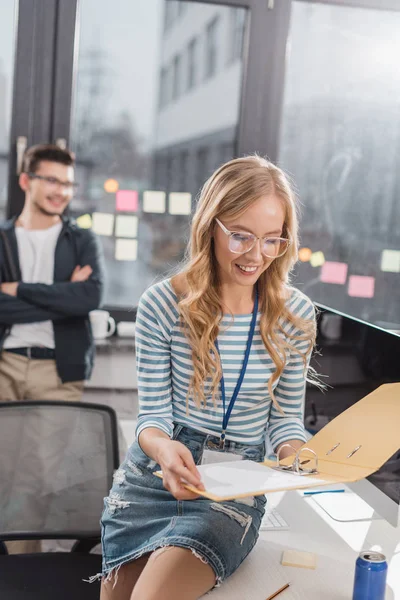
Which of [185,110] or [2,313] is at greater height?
[185,110]

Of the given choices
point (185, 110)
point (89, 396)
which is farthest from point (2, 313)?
point (185, 110)

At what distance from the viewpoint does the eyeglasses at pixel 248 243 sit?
145 cm

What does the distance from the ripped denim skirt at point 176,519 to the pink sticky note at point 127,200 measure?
78.6 inches

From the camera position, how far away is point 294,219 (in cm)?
154

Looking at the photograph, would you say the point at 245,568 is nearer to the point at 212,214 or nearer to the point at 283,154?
the point at 212,214

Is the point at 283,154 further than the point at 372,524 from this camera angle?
Yes

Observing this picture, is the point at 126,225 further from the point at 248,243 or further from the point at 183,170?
the point at 248,243

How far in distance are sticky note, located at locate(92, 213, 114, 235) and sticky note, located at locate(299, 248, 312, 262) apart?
0.91 m

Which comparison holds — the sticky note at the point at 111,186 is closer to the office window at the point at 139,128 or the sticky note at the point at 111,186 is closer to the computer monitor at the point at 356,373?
the office window at the point at 139,128

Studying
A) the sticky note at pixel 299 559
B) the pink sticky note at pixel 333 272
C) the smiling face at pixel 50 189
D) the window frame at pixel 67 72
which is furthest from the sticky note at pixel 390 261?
the sticky note at pixel 299 559

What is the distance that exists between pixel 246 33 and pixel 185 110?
45cm

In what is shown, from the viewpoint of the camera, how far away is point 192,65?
3.37 metres

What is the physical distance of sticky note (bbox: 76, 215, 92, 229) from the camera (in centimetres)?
332

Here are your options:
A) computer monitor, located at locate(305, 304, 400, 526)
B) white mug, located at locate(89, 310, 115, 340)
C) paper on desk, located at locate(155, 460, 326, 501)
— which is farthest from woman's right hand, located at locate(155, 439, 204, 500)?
A: white mug, located at locate(89, 310, 115, 340)
